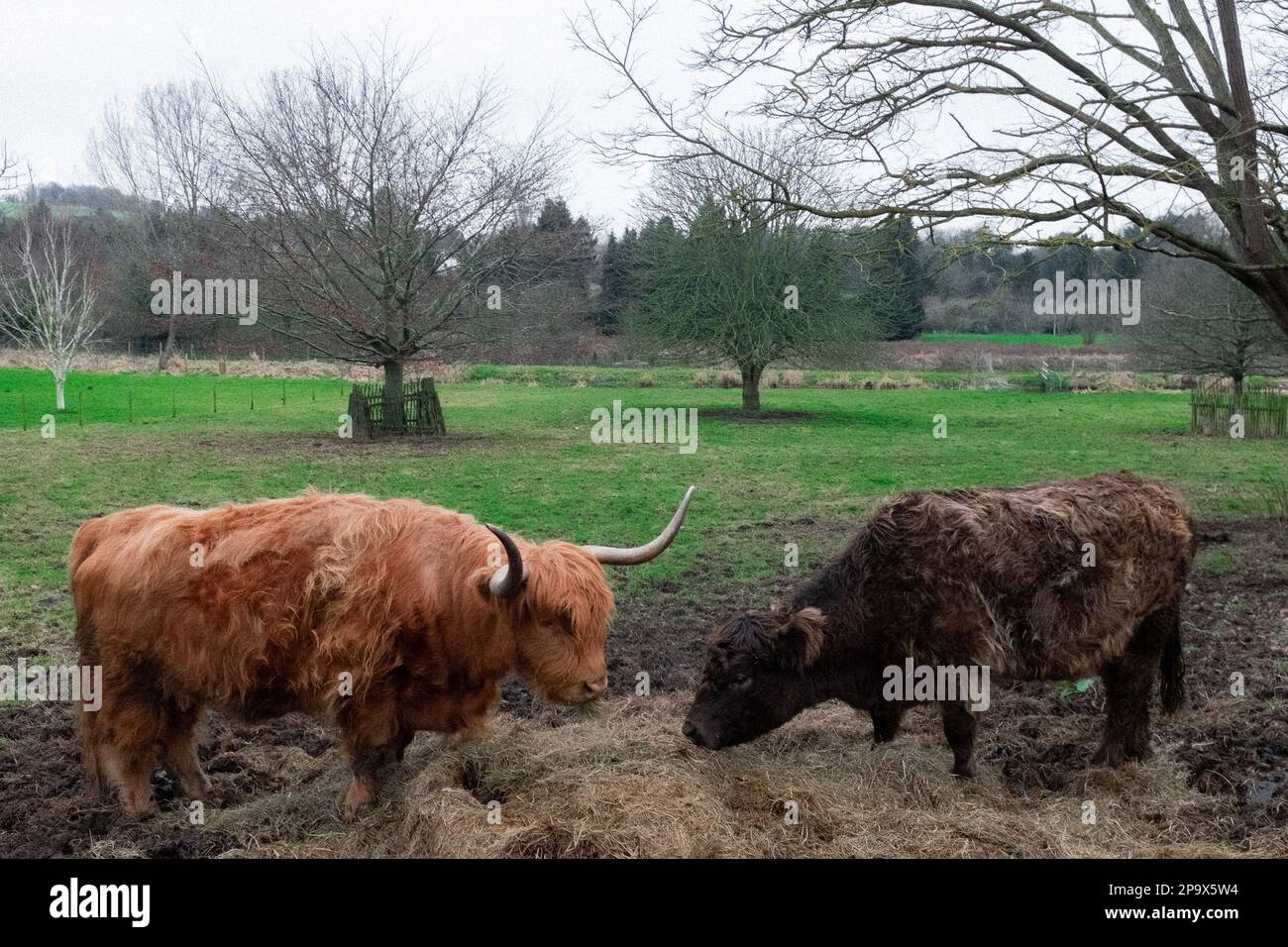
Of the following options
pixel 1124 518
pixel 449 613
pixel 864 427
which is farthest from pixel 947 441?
pixel 449 613

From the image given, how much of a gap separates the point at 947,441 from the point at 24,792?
63.9 ft

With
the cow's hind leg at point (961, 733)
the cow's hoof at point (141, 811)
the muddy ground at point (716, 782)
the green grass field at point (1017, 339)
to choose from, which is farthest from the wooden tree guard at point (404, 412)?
the green grass field at point (1017, 339)

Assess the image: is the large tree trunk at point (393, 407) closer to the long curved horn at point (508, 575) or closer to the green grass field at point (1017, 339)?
the long curved horn at point (508, 575)

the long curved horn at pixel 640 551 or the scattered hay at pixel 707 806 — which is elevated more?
the long curved horn at pixel 640 551

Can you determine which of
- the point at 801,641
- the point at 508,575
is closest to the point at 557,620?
the point at 508,575

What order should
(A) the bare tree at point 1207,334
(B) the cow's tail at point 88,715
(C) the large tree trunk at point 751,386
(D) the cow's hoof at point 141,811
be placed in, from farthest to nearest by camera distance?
(C) the large tree trunk at point 751,386 < (A) the bare tree at point 1207,334 < (B) the cow's tail at point 88,715 < (D) the cow's hoof at point 141,811

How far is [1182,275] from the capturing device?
2992 cm

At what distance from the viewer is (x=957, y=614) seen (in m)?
5.25

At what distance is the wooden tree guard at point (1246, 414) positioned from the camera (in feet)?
84.0

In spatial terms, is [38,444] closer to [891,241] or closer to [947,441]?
[891,241]

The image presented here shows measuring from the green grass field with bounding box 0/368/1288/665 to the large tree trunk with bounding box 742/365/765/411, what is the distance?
0.59m

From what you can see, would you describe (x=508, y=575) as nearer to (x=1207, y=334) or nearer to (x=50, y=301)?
(x=50, y=301)

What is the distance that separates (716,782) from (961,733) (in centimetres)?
129

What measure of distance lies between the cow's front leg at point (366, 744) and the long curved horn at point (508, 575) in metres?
0.75
